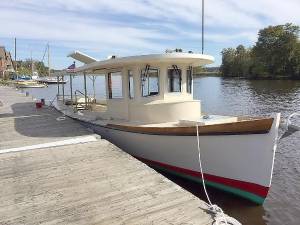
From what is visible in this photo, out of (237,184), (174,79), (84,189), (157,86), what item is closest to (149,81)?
(157,86)

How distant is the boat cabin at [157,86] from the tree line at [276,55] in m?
76.0

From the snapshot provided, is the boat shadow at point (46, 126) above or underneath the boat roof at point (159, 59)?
underneath

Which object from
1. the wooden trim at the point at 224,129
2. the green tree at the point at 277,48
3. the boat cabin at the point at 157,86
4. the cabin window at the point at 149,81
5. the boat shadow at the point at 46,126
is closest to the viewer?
the wooden trim at the point at 224,129

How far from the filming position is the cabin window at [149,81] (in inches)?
417

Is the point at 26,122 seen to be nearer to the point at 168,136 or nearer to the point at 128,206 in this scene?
the point at 168,136

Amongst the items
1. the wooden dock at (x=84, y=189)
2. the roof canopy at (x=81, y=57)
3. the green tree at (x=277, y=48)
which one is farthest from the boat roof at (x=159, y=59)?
the green tree at (x=277, y=48)

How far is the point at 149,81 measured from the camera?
421 inches

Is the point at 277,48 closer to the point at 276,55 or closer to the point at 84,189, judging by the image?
the point at 276,55

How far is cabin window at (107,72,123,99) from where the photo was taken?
11453 mm

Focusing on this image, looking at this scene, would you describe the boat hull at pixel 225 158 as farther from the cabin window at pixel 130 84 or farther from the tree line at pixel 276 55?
the tree line at pixel 276 55

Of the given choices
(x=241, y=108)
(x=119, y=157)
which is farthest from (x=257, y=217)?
(x=241, y=108)

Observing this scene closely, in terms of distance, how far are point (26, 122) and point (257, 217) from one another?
34.4 feet

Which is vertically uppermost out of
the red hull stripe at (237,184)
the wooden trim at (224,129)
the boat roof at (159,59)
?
the boat roof at (159,59)

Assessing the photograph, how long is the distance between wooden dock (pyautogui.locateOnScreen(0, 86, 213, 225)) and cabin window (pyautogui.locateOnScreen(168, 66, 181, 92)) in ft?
9.05
